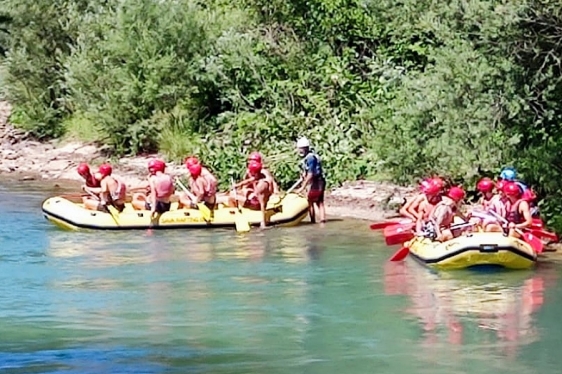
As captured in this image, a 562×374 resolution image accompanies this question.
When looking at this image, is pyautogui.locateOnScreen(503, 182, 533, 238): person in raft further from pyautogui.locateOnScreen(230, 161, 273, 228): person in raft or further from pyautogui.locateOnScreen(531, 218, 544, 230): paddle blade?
pyautogui.locateOnScreen(230, 161, 273, 228): person in raft

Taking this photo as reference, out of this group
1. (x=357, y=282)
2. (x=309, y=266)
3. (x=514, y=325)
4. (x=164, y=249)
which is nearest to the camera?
(x=514, y=325)

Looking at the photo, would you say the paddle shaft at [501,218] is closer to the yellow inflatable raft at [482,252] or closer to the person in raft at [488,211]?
the person in raft at [488,211]

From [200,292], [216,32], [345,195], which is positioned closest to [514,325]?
[200,292]

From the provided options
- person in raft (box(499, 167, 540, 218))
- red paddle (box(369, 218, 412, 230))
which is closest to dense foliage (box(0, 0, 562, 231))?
person in raft (box(499, 167, 540, 218))

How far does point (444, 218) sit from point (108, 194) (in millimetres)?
5686

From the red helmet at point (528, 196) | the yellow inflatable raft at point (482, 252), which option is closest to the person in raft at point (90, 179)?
the yellow inflatable raft at point (482, 252)

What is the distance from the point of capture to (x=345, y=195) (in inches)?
801

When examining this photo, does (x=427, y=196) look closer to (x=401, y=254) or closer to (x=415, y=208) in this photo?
(x=415, y=208)

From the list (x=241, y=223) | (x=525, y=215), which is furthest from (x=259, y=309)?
(x=241, y=223)

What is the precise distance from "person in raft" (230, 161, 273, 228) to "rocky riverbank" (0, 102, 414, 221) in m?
1.89

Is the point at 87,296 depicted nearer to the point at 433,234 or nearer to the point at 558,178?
the point at 433,234

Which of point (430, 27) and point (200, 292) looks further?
point (430, 27)

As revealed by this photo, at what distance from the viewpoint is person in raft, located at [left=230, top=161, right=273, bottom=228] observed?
17656 millimetres

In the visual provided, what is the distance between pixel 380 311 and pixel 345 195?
27.1ft
